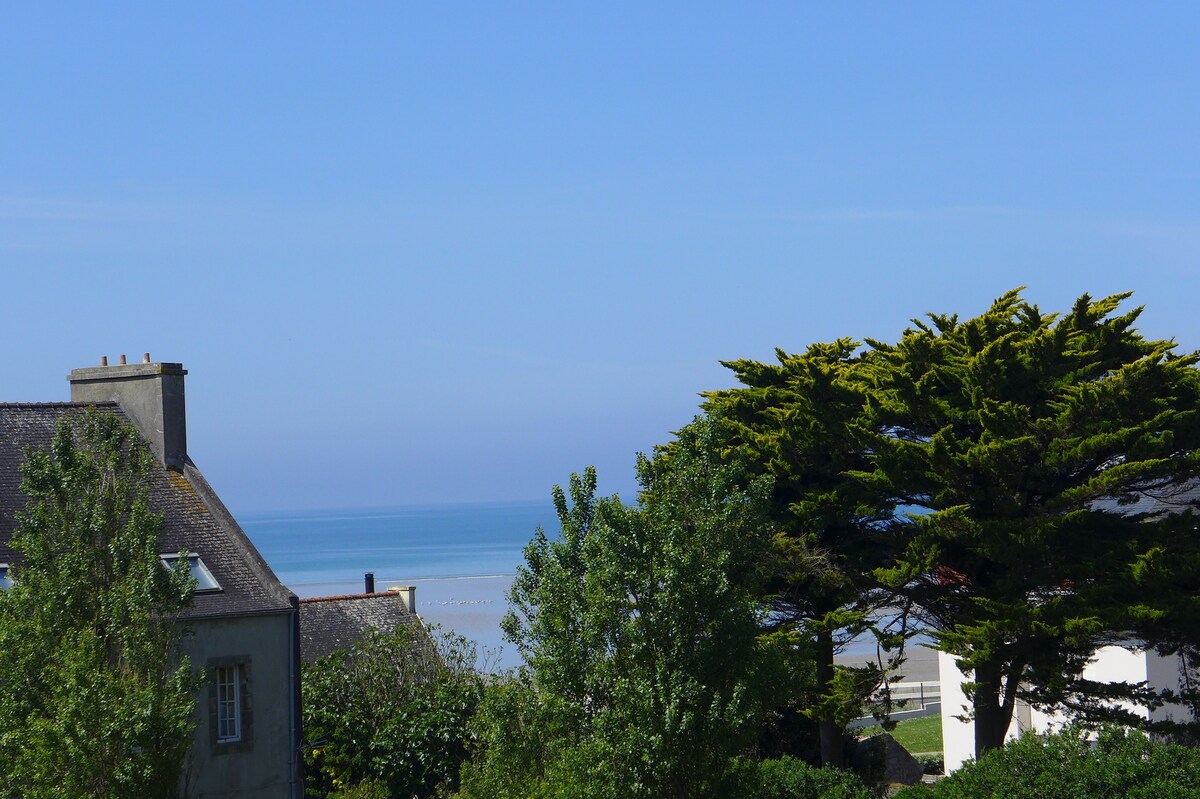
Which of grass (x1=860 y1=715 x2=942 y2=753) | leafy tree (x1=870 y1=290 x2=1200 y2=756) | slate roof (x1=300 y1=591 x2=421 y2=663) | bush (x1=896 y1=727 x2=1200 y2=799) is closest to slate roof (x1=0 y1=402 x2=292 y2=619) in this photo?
slate roof (x1=300 y1=591 x2=421 y2=663)

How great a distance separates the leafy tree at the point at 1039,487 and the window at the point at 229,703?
13.4 meters

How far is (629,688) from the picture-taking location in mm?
16734

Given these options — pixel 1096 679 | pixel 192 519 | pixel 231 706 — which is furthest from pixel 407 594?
pixel 1096 679

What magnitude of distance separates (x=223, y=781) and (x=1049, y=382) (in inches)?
726

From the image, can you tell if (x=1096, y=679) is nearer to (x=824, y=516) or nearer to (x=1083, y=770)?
(x=824, y=516)

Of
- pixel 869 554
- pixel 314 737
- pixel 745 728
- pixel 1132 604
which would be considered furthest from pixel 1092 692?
pixel 314 737

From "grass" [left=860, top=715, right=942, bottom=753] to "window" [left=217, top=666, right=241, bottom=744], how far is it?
768 inches

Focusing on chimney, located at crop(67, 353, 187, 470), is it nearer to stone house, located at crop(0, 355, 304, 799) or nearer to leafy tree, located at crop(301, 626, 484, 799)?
stone house, located at crop(0, 355, 304, 799)

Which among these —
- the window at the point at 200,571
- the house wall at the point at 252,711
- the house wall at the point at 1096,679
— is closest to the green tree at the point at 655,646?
the house wall at the point at 252,711

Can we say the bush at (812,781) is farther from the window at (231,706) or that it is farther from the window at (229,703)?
the window at (229,703)

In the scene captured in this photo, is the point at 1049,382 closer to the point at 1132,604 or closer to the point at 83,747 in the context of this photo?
the point at 1132,604

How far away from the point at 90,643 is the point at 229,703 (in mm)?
6296

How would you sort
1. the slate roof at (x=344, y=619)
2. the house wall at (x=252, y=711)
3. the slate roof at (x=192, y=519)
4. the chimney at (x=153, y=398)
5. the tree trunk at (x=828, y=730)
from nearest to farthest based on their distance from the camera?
1. the house wall at (x=252, y=711)
2. the slate roof at (x=192, y=519)
3. the chimney at (x=153, y=398)
4. the tree trunk at (x=828, y=730)
5. the slate roof at (x=344, y=619)

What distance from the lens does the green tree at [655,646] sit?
1673cm
